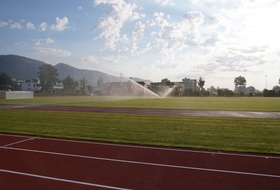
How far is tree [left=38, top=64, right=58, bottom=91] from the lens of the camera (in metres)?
138

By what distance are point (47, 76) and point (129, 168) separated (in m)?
143

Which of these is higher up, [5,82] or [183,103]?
[5,82]

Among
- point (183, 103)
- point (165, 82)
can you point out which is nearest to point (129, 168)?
point (183, 103)

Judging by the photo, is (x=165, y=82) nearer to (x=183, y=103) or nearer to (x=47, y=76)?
(x=47, y=76)

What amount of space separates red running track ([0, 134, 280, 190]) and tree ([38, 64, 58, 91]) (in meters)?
139

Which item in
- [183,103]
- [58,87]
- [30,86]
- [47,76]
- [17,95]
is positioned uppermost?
[47,76]

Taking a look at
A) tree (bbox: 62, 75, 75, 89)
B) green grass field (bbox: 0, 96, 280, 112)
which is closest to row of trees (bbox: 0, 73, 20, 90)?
tree (bbox: 62, 75, 75, 89)

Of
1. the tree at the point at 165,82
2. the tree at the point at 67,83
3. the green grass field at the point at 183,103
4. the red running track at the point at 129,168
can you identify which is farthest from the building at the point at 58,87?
the red running track at the point at 129,168

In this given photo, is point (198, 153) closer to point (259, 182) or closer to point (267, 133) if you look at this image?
point (259, 182)

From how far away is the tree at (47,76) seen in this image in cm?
13825

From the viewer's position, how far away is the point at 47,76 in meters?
139

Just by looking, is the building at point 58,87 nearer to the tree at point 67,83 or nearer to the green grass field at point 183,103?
the tree at point 67,83

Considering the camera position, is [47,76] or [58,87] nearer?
[47,76]

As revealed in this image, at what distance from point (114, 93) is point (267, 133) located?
72.9 meters
